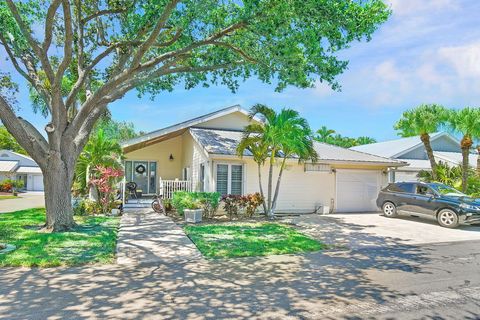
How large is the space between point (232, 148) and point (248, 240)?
20.7 feet

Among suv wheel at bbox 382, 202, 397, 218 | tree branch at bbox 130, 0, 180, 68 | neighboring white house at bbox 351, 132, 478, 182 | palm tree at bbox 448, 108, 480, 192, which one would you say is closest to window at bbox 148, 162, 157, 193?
tree branch at bbox 130, 0, 180, 68

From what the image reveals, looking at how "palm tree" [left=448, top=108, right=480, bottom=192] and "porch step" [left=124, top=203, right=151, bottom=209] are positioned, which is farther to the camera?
"palm tree" [left=448, top=108, right=480, bottom=192]

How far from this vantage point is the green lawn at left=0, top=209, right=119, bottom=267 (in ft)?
24.4

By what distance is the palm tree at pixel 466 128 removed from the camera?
17.9m

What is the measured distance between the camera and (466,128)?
59.5ft

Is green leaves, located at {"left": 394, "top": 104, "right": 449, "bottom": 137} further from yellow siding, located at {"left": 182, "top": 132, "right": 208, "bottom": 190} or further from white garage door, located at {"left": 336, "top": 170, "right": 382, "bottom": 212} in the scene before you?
yellow siding, located at {"left": 182, "top": 132, "right": 208, "bottom": 190}

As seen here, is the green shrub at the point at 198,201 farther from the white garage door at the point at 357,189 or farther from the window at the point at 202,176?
the white garage door at the point at 357,189

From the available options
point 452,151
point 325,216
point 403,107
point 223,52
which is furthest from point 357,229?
point 452,151

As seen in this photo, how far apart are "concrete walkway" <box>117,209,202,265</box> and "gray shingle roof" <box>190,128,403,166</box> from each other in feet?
12.7

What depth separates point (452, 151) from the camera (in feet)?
98.1

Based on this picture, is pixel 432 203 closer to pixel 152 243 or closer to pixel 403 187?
pixel 403 187

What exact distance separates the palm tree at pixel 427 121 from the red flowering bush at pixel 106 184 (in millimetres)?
16730

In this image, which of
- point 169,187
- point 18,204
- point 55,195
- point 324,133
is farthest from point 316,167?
point 324,133

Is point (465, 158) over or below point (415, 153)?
below
